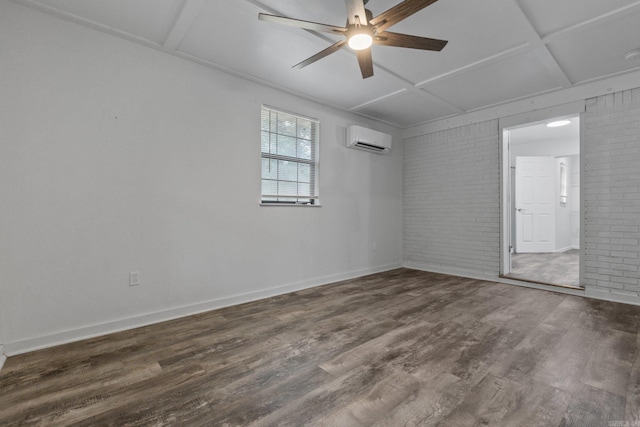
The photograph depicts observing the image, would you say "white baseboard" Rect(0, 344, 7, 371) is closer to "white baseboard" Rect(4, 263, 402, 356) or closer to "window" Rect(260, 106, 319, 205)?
"white baseboard" Rect(4, 263, 402, 356)

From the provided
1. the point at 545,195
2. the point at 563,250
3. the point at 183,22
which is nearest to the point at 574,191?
the point at 545,195

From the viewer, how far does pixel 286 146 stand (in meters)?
3.82

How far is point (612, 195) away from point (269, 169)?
425 cm

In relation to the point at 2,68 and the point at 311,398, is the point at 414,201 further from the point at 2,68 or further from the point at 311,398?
the point at 2,68

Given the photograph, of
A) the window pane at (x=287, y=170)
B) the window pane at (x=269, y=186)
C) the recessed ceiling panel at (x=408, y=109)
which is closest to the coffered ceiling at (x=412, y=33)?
the recessed ceiling panel at (x=408, y=109)

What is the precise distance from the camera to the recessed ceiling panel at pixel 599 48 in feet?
8.14

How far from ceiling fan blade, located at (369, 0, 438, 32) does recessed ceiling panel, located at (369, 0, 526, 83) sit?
41cm

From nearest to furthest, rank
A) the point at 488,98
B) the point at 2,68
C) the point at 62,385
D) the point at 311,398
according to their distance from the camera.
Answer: the point at 311,398 → the point at 62,385 → the point at 2,68 → the point at 488,98

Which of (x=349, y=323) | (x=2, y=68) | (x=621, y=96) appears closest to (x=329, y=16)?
(x=2, y=68)

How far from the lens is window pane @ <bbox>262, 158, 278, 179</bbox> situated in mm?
Result: 3580

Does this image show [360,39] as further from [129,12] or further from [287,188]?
[287,188]

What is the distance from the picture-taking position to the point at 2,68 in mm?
2107

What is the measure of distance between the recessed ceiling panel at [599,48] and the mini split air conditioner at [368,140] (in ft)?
7.82

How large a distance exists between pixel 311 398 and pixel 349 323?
1.13 m
